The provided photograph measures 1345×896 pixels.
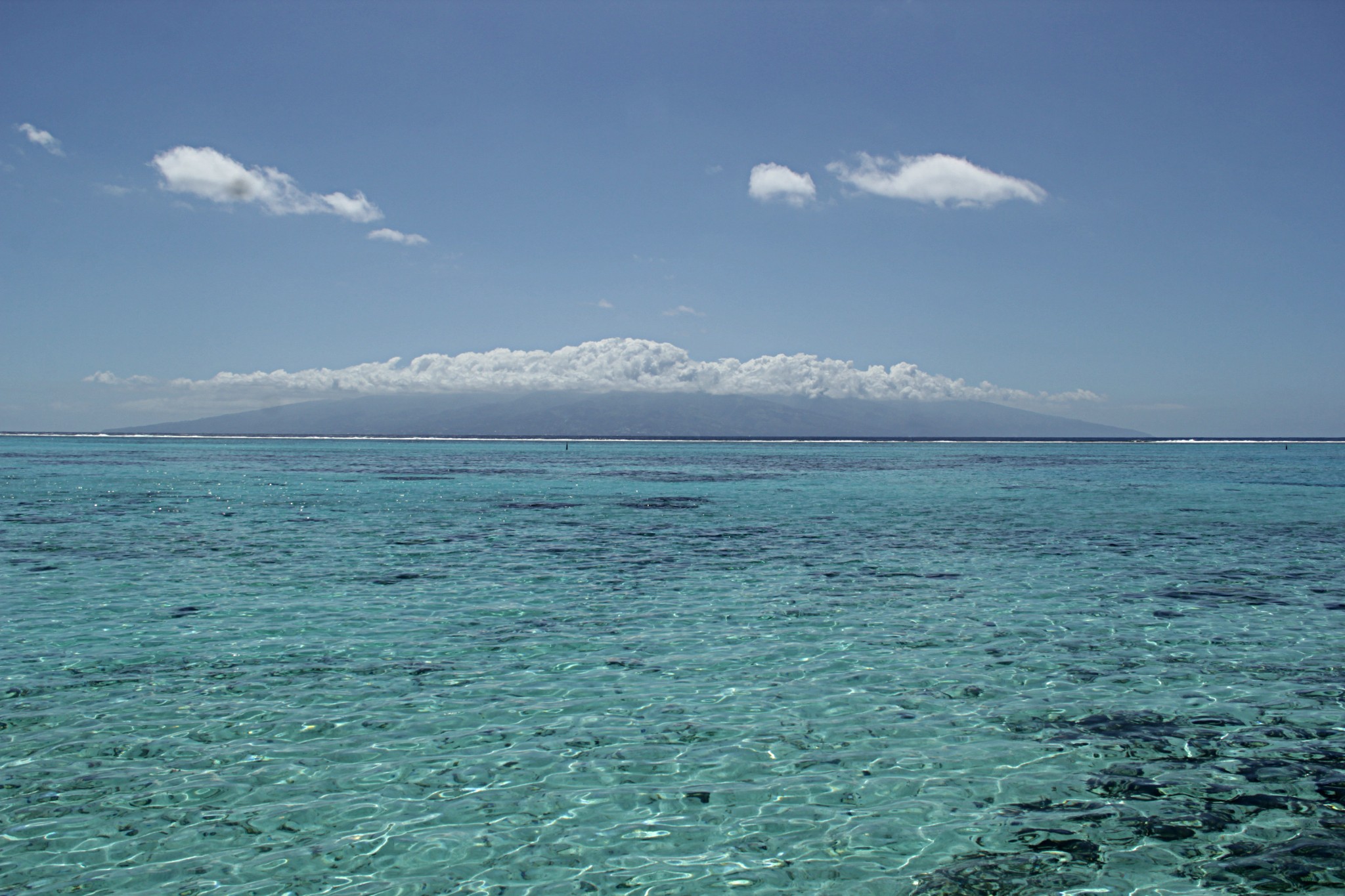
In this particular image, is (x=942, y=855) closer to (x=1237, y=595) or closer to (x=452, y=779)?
(x=452, y=779)

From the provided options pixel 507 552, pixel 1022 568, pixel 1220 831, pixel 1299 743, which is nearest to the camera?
pixel 1220 831

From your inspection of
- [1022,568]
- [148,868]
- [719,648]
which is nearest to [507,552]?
[719,648]

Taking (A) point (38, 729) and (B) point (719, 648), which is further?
(B) point (719, 648)

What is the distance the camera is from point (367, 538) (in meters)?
31.9

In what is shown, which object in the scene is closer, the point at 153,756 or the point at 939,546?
the point at 153,756

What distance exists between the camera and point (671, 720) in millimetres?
11656

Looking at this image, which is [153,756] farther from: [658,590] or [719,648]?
[658,590]

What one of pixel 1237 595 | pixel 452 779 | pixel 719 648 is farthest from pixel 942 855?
pixel 1237 595

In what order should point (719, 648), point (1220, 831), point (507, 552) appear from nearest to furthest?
1. point (1220, 831)
2. point (719, 648)
3. point (507, 552)

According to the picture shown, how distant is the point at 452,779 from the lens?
9.76 meters

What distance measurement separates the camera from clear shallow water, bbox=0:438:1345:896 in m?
7.97

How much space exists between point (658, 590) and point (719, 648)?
582 cm

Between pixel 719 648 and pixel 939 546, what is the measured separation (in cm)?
1659

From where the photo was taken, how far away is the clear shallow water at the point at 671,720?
7969 millimetres
